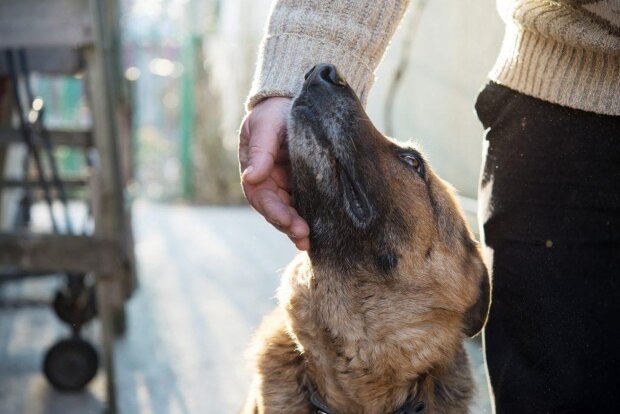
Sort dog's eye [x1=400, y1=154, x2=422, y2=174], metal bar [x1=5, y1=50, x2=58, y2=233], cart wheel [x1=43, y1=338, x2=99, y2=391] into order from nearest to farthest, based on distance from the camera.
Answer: dog's eye [x1=400, y1=154, x2=422, y2=174] < metal bar [x1=5, y1=50, x2=58, y2=233] < cart wheel [x1=43, y1=338, x2=99, y2=391]

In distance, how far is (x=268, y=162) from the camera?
81.6 inches

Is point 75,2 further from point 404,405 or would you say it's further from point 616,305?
point 616,305

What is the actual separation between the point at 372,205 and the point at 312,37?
0.48 metres

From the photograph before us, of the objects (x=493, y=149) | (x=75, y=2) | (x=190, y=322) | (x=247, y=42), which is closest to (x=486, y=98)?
(x=493, y=149)

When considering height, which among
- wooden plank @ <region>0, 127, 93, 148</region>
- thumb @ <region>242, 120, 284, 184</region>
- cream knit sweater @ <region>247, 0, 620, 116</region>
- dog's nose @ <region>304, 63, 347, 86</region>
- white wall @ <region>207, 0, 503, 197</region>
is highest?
cream knit sweater @ <region>247, 0, 620, 116</region>

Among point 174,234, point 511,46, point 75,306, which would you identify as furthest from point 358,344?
point 174,234

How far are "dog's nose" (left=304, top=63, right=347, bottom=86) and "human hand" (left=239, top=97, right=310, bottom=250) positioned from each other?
0.28ft

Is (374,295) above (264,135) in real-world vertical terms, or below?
below

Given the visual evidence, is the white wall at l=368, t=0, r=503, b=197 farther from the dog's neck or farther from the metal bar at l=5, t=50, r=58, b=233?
the metal bar at l=5, t=50, r=58, b=233

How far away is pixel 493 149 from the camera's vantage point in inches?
86.4

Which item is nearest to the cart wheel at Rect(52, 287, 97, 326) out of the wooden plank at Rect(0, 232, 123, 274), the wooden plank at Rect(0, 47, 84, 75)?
the wooden plank at Rect(0, 232, 123, 274)

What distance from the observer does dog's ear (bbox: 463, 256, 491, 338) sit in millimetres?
2412

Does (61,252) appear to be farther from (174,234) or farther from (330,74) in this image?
(174,234)

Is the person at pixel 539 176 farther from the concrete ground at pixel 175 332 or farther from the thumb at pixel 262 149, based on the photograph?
the concrete ground at pixel 175 332
